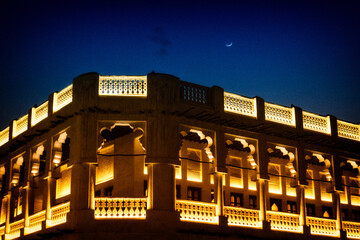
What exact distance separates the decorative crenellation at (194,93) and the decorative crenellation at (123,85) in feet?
5.61

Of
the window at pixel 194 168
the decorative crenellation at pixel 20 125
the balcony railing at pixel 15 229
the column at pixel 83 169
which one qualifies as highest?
the decorative crenellation at pixel 20 125

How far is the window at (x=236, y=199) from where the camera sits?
32.6 m

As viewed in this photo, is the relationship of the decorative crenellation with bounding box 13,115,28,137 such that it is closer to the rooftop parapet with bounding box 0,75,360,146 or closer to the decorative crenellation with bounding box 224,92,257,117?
the rooftop parapet with bounding box 0,75,360,146

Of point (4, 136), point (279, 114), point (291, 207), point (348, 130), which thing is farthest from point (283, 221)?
point (4, 136)

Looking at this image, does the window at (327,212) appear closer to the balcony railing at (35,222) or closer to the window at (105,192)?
the window at (105,192)

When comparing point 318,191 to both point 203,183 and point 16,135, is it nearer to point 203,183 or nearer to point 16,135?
point 203,183

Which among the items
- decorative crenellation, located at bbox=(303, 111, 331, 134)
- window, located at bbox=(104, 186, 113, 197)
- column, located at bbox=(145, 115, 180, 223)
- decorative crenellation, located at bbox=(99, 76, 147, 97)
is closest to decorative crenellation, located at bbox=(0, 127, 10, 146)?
window, located at bbox=(104, 186, 113, 197)

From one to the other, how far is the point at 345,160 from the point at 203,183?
23.7 feet

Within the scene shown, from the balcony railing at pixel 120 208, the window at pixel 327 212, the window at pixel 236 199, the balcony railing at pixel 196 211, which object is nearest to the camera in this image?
the balcony railing at pixel 120 208

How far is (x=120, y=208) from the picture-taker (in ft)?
77.0

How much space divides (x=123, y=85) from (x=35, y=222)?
276 inches

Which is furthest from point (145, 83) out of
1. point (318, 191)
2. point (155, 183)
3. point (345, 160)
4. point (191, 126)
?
point (318, 191)

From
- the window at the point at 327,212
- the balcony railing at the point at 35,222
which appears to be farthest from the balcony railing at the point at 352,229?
the balcony railing at the point at 35,222

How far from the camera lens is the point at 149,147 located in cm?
2420
